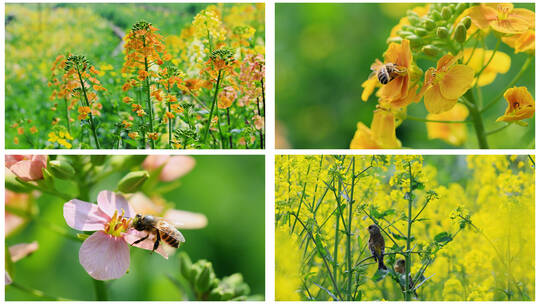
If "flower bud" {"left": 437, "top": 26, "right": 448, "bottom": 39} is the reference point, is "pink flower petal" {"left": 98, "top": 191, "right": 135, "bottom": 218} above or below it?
below

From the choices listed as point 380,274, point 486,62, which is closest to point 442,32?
point 486,62

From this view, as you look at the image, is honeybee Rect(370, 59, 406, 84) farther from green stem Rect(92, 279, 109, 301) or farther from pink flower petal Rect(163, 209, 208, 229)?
green stem Rect(92, 279, 109, 301)

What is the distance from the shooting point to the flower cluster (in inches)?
46.4

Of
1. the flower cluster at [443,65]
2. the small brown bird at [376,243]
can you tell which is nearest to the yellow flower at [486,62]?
the flower cluster at [443,65]

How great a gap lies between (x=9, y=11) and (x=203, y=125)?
590 millimetres

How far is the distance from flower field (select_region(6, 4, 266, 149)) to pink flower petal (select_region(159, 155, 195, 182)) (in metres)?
0.10

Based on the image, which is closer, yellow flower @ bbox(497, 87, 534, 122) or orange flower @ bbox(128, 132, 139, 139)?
yellow flower @ bbox(497, 87, 534, 122)

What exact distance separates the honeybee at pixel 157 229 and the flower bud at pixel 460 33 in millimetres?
689

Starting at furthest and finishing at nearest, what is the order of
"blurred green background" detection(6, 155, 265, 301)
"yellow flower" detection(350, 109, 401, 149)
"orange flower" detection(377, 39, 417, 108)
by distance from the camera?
"blurred green background" detection(6, 155, 265, 301)
"yellow flower" detection(350, 109, 401, 149)
"orange flower" detection(377, 39, 417, 108)

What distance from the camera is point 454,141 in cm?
156

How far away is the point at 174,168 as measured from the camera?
4.23 ft

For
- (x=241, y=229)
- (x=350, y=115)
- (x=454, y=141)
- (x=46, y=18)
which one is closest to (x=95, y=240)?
(x=241, y=229)

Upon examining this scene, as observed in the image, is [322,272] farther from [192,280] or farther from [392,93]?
[392,93]

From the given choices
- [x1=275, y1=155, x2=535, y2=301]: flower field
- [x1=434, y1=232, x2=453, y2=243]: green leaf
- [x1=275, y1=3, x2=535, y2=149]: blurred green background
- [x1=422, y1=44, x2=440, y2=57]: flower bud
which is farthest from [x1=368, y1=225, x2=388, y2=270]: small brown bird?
[x1=275, y1=3, x2=535, y2=149]: blurred green background
